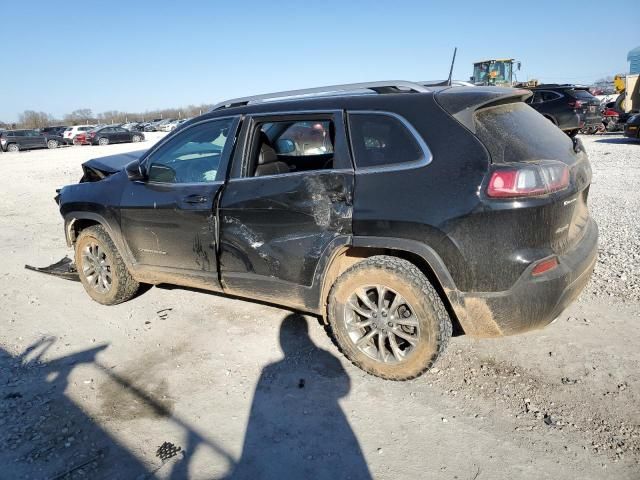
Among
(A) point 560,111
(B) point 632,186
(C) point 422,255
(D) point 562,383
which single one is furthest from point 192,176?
(A) point 560,111

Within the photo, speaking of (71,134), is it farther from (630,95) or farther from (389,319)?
(389,319)

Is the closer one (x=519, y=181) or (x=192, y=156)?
(x=519, y=181)

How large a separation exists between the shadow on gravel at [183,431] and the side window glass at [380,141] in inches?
58.8

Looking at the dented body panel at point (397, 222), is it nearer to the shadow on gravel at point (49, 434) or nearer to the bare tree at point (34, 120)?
the shadow on gravel at point (49, 434)

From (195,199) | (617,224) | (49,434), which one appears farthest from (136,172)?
(617,224)

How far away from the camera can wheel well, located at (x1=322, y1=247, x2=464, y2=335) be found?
2902 millimetres

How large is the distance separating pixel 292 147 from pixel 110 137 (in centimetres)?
3362

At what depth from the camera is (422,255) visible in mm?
2699

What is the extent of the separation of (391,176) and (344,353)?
1308mm

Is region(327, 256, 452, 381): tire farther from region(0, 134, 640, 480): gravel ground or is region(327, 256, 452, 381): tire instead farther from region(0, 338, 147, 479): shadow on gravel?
region(0, 338, 147, 479): shadow on gravel

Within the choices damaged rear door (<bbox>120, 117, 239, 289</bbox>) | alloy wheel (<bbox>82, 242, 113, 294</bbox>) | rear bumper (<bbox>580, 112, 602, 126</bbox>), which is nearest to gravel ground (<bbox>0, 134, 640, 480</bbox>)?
alloy wheel (<bbox>82, 242, 113, 294</bbox>)

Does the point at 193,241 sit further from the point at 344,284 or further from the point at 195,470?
the point at 195,470

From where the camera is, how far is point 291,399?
2.90m

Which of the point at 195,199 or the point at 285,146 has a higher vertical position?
the point at 285,146
